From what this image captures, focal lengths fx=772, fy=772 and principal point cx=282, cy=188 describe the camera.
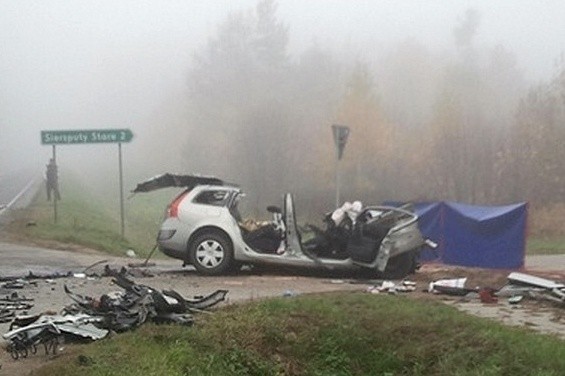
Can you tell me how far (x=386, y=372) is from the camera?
6949 mm

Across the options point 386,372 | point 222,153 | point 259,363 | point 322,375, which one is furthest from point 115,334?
point 222,153

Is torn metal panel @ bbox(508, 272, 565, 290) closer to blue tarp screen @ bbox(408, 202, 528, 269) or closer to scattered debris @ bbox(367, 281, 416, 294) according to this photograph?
scattered debris @ bbox(367, 281, 416, 294)

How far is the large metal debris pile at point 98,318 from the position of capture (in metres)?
6.86

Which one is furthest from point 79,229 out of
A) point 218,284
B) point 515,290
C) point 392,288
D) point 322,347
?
point 322,347

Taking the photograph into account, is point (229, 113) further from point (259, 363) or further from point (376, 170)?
point (259, 363)

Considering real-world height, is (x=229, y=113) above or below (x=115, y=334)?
above

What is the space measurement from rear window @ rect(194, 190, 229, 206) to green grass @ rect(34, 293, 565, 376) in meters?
5.18

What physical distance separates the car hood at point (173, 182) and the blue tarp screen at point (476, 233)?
6711 millimetres

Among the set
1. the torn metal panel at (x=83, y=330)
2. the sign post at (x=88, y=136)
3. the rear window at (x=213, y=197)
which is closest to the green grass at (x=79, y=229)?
the sign post at (x=88, y=136)

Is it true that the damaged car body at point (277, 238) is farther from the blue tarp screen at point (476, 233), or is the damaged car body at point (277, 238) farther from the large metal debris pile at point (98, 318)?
the blue tarp screen at point (476, 233)

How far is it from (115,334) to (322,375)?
6.43 ft

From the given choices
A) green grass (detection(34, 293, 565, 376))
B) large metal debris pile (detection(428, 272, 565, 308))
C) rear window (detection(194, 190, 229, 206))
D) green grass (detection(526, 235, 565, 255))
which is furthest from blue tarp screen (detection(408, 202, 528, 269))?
green grass (detection(34, 293, 565, 376))

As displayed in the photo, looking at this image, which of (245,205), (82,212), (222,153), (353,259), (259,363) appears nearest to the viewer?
(259,363)

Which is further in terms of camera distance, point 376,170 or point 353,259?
point 376,170
